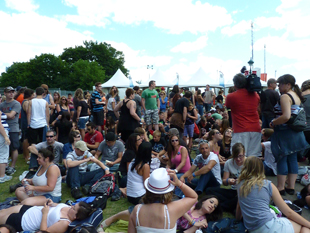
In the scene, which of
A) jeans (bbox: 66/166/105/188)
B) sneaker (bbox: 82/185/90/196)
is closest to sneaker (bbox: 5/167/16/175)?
jeans (bbox: 66/166/105/188)

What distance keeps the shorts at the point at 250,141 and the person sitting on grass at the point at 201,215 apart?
1096 millimetres

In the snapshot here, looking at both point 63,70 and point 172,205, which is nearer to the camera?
point 172,205

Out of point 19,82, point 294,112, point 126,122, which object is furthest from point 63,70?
point 294,112

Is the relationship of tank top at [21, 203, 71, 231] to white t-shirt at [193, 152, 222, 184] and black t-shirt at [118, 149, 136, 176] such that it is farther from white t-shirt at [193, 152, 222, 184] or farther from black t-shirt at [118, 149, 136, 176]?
white t-shirt at [193, 152, 222, 184]

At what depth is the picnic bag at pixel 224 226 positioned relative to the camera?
2902 mm

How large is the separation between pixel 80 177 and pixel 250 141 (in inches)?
115

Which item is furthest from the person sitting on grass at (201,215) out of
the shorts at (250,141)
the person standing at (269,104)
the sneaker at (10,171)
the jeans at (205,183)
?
the sneaker at (10,171)

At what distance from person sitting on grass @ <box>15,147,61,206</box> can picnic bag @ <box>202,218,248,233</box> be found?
213 centimetres

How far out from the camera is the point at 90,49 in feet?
172

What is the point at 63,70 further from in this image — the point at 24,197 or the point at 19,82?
the point at 24,197

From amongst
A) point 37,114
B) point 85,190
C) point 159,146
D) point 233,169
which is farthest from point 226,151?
point 37,114

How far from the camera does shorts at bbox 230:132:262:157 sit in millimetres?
3896

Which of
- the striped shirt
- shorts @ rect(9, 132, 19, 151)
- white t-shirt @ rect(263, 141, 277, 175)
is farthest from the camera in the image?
shorts @ rect(9, 132, 19, 151)

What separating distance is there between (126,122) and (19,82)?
4774cm
